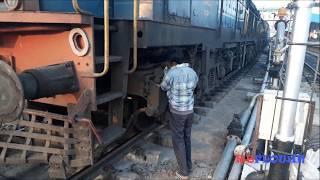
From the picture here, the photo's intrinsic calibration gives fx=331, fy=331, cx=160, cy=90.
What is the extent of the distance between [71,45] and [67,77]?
0.32 m

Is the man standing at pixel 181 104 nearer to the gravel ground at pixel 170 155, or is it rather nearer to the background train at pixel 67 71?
the gravel ground at pixel 170 155

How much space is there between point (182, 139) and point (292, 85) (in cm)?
191

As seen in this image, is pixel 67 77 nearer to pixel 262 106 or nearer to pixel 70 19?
pixel 70 19

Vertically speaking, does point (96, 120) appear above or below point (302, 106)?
below

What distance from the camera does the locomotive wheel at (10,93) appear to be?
2850mm

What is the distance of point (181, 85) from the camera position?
4238 mm

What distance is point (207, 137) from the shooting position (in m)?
5.69

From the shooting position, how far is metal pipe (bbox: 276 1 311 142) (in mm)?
2571

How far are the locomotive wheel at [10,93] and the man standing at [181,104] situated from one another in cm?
198

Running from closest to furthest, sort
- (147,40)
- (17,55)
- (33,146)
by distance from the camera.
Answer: (33,146) < (17,55) < (147,40)

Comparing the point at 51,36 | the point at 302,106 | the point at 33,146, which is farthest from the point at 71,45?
the point at 302,106

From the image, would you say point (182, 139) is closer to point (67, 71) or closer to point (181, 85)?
point (181, 85)

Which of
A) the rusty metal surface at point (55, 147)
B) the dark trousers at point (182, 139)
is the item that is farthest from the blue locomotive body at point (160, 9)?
the dark trousers at point (182, 139)

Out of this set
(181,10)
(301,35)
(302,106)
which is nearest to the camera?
(301,35)
